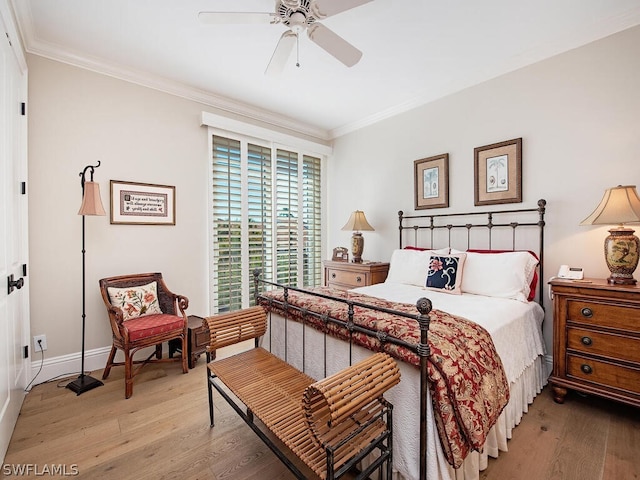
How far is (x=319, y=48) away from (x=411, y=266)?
7.24 feet

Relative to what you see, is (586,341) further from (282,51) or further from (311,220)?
(311,220)

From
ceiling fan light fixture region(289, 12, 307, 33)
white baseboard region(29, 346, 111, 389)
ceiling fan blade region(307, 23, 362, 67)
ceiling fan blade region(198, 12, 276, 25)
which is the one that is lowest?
white baseboard region(29, 346, 111, 389)

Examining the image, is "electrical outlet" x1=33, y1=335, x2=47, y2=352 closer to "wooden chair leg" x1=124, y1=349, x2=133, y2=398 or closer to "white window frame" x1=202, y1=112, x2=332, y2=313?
"wooden chair leg" x1=124, y1=349, x2=133, y2=398

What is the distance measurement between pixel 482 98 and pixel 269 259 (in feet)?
10.1

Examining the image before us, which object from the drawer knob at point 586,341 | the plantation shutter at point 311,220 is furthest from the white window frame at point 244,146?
the drawer knob at point 586,341

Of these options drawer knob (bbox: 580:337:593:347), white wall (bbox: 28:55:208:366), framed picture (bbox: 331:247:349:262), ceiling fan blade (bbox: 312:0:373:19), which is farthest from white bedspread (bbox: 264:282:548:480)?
ceiling fan blade (bbox: 312:0:373:19)

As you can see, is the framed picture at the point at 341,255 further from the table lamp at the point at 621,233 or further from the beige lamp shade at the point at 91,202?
the beige lamp shade at the point at 91,202

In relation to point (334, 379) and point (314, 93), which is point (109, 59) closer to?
point (314, 93)

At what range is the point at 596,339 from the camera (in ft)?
6.70

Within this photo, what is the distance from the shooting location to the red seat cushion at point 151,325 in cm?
242

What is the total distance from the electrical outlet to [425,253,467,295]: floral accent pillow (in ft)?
11.2

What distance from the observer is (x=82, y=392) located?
2.39m

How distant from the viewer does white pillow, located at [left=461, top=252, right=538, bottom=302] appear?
7.79 feet

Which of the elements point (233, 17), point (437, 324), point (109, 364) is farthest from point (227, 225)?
point (437, 324)
